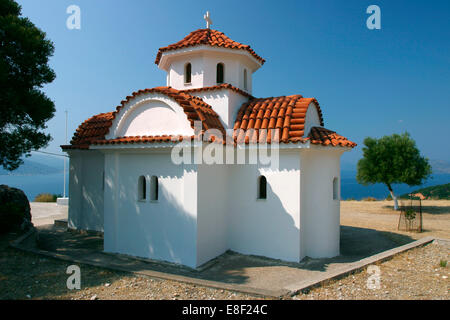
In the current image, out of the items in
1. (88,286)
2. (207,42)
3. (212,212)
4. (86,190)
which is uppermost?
(207,42)

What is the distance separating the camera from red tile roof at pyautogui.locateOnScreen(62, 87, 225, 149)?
8016mm

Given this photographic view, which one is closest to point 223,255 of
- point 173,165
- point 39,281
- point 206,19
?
point 173,165

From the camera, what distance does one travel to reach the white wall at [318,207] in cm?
888

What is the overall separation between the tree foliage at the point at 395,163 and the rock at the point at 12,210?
2018 cm

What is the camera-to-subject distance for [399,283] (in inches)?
243

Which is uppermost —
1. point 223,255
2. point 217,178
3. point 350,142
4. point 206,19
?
point 206,19

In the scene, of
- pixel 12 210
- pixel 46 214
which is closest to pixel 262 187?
pixel 12 210

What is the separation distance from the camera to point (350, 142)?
348 inches

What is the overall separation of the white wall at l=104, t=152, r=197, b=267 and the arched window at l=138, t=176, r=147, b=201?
0.11 meters

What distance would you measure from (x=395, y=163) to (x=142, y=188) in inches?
693

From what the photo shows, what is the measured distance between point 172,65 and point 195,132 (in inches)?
181

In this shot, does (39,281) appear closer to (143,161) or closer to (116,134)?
(143,161)

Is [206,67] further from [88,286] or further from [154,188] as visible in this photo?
[88,286]

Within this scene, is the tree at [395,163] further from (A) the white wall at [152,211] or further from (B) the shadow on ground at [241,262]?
(A) the white wall at [152,211]
